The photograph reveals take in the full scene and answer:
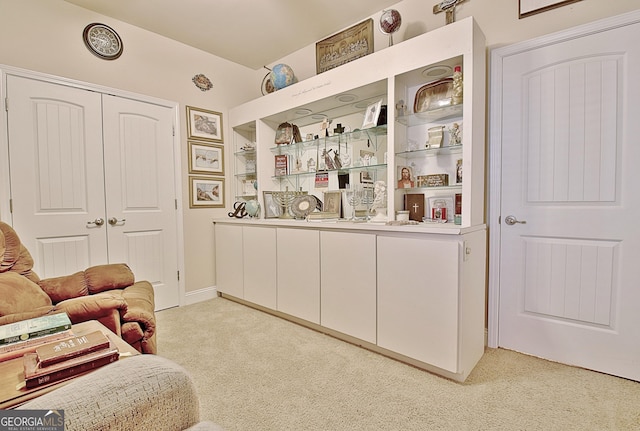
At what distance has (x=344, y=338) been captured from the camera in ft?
7.82

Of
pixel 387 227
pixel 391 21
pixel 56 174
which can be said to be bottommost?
pixel 387 227

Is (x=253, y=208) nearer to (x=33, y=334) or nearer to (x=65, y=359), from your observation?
(x=33, y=334)

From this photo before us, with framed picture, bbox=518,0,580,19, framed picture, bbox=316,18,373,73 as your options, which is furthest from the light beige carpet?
framed picture, bbox=316,18,373,73

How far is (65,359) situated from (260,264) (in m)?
2.10

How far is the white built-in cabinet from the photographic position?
1.87m

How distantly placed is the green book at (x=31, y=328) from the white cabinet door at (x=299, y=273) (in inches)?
64.3

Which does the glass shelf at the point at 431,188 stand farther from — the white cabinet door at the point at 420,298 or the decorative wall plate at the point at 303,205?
the decorative wall plate at the point at 303,205

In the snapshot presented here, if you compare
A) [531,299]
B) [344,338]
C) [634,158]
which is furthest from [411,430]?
[634,158]

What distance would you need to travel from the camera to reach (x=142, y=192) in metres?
3.00

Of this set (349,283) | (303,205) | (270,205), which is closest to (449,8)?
(303,205)

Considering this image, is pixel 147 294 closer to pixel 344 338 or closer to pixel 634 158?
pixel 344 338

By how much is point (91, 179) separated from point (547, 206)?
3.66m

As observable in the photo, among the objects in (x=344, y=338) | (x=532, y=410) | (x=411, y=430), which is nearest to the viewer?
Answer: (x=411, y=430)

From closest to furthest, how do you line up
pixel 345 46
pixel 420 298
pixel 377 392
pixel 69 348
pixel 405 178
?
pixel 69 348, pixel 377 392, pixel 420 298, pixel 405 178, pixel 345 46
